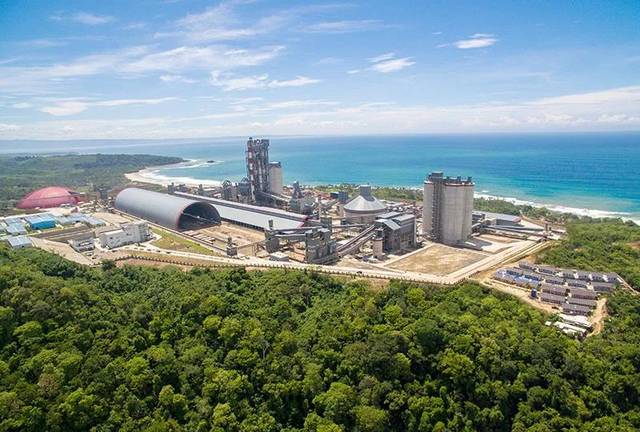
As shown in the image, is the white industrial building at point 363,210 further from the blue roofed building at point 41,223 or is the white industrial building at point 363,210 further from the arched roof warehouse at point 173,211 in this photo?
the blue roofed building at point 41,223

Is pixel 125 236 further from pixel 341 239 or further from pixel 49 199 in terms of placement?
pixel 49 199

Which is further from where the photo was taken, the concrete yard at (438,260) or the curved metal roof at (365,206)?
the curved metal roof at (365,206)

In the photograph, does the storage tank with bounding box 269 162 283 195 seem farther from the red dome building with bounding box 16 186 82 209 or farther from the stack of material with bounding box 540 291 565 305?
the stack of material with bounding box 540 291 565 305

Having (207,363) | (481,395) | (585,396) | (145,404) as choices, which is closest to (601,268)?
(585,396)

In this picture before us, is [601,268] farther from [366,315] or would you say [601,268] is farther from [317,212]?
[317,212]

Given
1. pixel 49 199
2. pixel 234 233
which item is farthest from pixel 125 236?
pixel 49 199

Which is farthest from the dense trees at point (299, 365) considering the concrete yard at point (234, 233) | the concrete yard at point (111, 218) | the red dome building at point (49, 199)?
the red dome building at point (49, 199)
